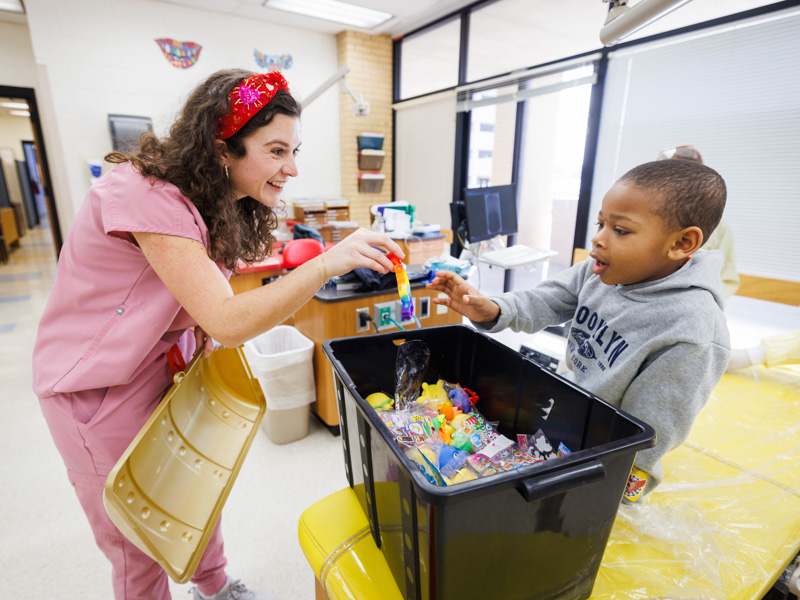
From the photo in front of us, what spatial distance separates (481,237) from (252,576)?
224 centimetres

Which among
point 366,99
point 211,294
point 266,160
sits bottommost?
point 211,294

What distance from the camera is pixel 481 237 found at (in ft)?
9.33

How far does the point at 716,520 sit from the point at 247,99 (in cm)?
125

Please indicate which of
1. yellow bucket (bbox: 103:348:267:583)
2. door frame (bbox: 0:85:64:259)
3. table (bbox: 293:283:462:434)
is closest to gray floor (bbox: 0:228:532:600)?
table (bbox: 293:283:462:434)

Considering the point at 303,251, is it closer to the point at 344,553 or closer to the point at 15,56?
the point at 344,553

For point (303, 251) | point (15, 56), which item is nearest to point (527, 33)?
point (303, 251)

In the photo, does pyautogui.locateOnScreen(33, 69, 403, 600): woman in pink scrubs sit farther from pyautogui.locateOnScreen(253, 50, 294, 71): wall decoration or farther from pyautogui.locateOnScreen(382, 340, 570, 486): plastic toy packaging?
pyautogui.locateOnScreen(253, 50, 294, 71): wall decoration

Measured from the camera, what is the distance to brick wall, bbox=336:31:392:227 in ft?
16.1

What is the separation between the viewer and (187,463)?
941mm

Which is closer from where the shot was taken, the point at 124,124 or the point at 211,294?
the point at 211,294

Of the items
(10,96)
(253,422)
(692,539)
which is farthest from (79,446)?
(10,96)

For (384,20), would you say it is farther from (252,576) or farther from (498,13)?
Result: (252,576)

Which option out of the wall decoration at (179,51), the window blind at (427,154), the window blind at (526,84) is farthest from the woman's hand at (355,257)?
the wall decoration at (179,51)

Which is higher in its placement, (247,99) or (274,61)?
(274,61)
